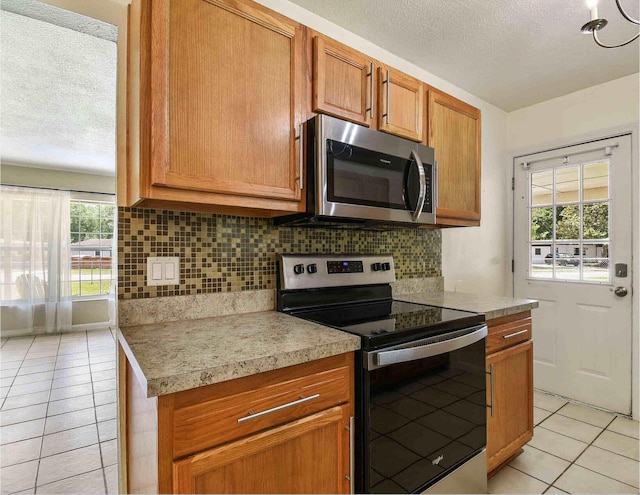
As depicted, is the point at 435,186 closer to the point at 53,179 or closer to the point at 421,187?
the point at 421,187

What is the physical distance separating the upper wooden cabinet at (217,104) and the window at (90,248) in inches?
200

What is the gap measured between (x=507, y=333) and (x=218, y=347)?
4.86 ft

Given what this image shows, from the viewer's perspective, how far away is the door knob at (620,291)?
2467 mm

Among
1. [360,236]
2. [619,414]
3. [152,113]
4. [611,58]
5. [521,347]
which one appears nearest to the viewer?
[152,113]

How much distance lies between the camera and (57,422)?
8.04 ft

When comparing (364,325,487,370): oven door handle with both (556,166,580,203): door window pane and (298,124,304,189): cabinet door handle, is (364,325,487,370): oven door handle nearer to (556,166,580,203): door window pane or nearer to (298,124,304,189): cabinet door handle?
(298,124,304,189): cabinet door handle

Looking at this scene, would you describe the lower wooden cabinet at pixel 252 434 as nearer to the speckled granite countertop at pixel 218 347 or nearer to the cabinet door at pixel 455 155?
the speckled granite countertop at pixel 218 347

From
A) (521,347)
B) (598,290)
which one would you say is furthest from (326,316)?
(598,290)

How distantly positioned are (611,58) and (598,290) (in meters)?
1.58

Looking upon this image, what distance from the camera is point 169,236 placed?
1467 mm

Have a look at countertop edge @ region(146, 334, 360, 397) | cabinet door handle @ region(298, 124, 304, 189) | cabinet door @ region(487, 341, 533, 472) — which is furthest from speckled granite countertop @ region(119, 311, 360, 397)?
cabinet door @ region(487, 341, 533, 472)

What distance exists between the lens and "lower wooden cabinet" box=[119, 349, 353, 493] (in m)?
0.85

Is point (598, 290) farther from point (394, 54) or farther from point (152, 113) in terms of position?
point (152, 113)

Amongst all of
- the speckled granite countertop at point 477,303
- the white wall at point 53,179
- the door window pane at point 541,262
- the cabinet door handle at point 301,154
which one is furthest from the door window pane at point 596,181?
the white wall at point 53,179
